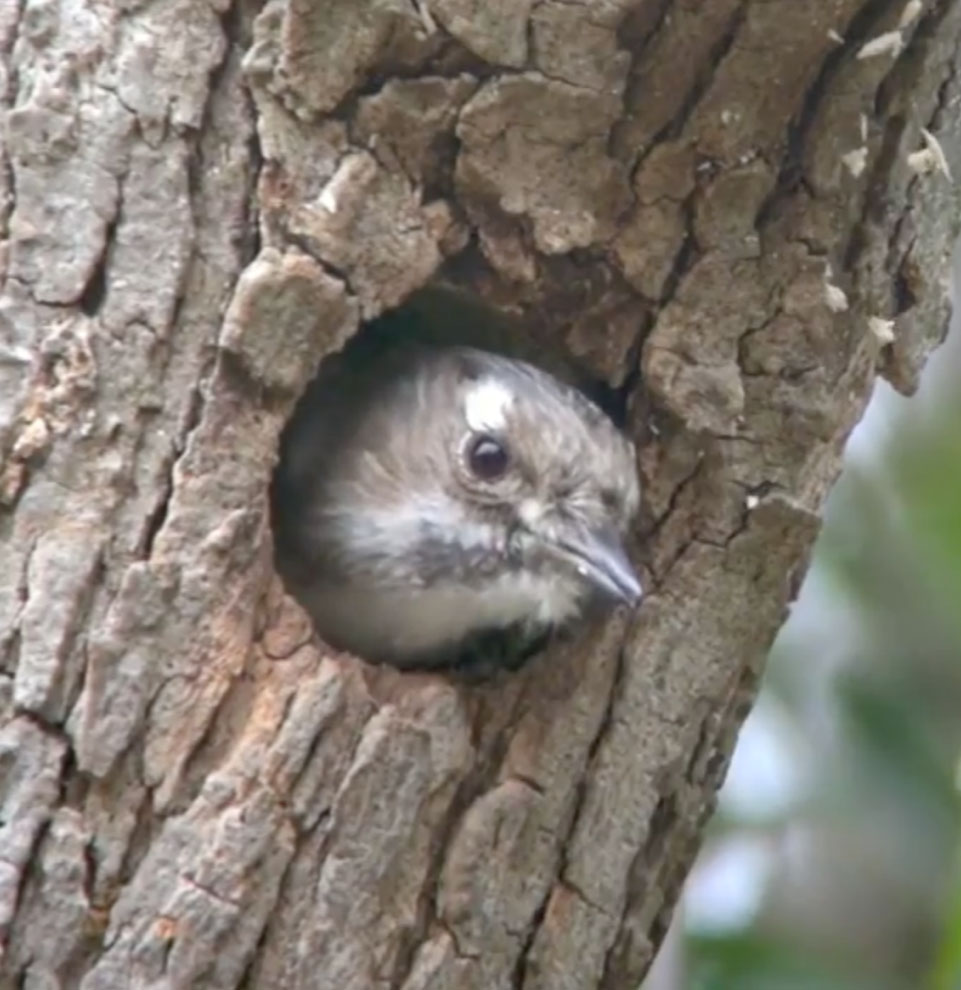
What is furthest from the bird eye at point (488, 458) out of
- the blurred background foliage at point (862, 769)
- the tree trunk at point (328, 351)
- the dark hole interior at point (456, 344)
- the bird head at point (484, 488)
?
the blurred background foliage at point (862, 769)

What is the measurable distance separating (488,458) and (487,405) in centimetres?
9

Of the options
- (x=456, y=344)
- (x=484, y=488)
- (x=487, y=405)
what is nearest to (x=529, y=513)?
(x=484, y=488)

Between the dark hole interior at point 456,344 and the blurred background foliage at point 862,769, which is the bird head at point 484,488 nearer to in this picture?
the dark hole interior at point 456,344

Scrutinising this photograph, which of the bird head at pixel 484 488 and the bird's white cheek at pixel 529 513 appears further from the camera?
the bird's white cheek at pixel 529 513

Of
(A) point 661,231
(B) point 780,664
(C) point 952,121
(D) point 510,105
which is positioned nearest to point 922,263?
(C) point 952,121

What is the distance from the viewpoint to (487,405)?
366 cm

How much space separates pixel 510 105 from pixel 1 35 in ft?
2.35

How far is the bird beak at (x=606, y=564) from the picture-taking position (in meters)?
3.35

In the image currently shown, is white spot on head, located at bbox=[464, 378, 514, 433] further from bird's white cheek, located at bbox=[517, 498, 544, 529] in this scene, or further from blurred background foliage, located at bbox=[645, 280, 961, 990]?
blurred background foliage, located at bbox=[645, 280, 961, 990]

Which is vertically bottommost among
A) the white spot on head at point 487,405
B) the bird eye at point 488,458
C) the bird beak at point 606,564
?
the bird beak at point 606,564

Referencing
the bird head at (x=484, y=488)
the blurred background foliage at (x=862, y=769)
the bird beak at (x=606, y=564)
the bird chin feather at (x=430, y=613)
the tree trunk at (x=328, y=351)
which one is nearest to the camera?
the tree trunk at (x=328, y=351)

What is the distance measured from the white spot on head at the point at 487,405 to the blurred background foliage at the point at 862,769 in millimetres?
1439

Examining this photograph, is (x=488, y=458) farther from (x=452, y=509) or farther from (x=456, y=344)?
(x=456, y=344)

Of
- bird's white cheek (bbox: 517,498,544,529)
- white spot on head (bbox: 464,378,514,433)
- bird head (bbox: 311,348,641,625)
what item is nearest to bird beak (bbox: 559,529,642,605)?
bird head (bbox: 311,348,641,625)
